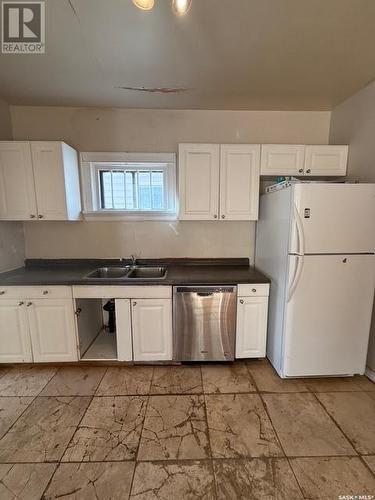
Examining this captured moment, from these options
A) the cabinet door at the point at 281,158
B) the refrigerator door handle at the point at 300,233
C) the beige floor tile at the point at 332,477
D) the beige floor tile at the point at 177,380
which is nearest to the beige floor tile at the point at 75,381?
the beige floor tile at the point at 177,380

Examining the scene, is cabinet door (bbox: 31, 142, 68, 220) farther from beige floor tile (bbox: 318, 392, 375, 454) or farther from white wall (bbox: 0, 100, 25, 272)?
beige floor tile (bbox: 318, 392, 375, 454)

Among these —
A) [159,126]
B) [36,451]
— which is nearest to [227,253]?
[159,126]

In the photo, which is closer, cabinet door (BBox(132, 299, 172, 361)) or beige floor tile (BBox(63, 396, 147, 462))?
beige floor tile (BBox(63, 396, 147, 462))

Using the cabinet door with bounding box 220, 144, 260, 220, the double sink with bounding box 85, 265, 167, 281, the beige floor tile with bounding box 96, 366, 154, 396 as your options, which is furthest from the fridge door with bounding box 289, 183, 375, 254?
the beige floor tile with bounding box 96, 366, 154, 396

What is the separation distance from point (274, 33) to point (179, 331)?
2.33 m

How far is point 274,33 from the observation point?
1.44m

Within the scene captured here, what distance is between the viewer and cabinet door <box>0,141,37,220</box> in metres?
2.16

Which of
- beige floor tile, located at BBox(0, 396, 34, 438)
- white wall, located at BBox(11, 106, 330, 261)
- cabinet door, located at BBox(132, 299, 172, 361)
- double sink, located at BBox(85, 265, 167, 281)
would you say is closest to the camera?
beige floor tile, located at BBox(0, 396, 34, 438)

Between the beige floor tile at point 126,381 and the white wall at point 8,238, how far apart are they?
1533 millimetres

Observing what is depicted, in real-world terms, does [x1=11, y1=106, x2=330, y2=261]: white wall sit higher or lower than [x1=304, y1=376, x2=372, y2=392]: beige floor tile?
higher

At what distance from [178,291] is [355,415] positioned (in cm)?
162

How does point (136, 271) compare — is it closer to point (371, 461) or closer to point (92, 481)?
point (92, 481)

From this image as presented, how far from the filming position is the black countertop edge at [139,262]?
8.59ft

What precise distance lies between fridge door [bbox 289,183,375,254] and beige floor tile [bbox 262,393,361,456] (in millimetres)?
1185
